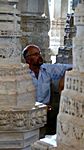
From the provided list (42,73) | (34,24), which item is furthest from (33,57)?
(34,24)

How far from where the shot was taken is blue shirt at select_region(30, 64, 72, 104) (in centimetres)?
412

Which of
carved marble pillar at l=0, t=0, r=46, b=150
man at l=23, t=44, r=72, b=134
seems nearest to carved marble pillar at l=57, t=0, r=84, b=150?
carved marble pillar at l=0, t=0, r=46, b=150

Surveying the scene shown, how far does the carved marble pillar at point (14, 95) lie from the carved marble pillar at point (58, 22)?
10212 millimetres

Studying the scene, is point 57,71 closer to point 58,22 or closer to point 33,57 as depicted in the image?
point 33,57

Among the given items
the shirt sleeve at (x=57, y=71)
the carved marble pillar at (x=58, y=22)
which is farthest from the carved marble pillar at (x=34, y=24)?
the carved marble pillar at (x=58, y=22)

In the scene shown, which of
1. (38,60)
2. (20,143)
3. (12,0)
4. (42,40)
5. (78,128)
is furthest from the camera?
(42,40)

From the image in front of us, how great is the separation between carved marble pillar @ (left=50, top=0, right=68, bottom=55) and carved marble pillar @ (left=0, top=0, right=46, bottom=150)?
10.2 m

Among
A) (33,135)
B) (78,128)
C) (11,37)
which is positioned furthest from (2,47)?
(78,128)

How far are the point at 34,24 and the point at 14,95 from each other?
3.83m

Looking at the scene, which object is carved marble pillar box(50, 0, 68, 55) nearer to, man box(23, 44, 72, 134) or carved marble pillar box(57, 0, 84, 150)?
man box(23, 44, 72, 134)

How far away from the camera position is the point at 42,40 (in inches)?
258

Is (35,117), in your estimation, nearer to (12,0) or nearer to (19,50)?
(19,50)

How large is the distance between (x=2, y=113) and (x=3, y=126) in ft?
0.25

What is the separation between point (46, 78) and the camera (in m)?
4.15
